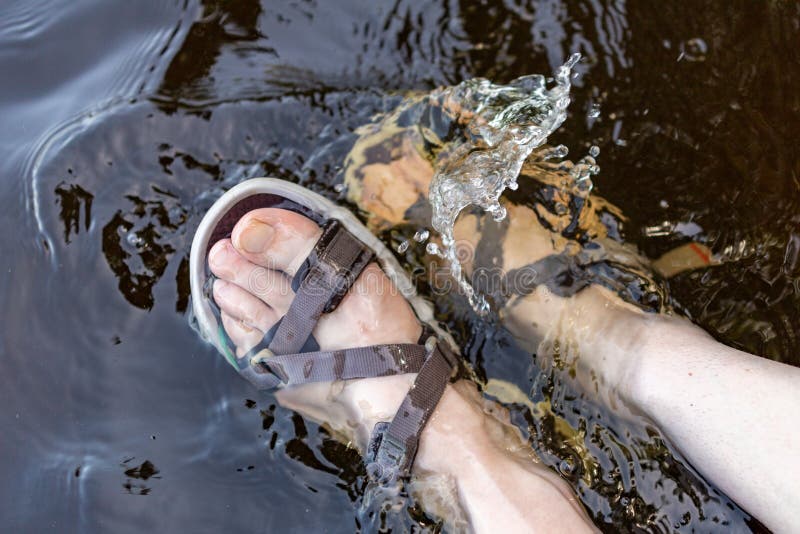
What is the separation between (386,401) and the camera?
1.99m

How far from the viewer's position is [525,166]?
218 cm

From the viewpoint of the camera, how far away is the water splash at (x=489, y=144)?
2.10 metres

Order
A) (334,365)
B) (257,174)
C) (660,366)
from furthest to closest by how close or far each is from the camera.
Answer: (257,174), (334,365), (660,366)

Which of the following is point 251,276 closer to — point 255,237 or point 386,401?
point 255,237

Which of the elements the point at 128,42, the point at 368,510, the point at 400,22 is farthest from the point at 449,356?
the point at 128,42

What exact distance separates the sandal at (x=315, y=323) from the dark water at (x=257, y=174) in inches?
3.1

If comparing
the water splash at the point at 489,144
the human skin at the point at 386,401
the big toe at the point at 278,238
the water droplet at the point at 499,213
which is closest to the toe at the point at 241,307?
the human skin at the point at 386,401

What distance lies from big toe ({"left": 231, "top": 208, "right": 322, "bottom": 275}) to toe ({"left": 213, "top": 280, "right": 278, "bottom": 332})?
117 millimetres

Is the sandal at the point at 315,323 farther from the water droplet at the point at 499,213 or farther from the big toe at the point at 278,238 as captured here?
the water droplet at the point at 499,213

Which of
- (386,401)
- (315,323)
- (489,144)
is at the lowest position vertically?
(386,401)

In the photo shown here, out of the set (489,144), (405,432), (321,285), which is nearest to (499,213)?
(489,144)

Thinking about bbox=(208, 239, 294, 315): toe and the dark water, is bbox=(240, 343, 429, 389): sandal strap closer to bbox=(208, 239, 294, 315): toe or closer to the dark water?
the dark water

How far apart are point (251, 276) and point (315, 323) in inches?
10.5

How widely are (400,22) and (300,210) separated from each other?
0.79 metres
